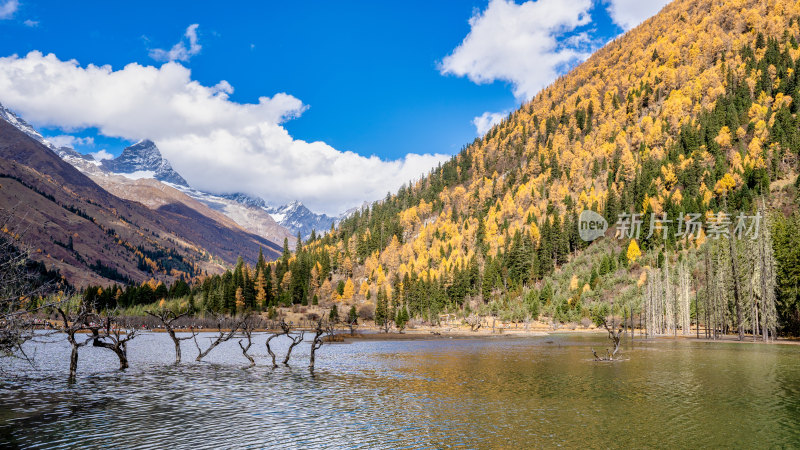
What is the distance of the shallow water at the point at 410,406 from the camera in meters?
26.2

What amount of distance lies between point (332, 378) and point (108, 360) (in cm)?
4127

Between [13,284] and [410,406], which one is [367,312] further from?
[13,284]

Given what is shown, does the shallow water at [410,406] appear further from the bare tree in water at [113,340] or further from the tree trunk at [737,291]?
the tree trunk at [737,291]

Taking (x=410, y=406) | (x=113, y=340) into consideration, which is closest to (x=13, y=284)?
(x=410, y=406)

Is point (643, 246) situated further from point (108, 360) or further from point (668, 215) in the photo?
point (108, 360)

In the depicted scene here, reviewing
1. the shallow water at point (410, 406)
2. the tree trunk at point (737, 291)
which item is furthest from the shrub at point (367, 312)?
the shallow water at point (410, 406)

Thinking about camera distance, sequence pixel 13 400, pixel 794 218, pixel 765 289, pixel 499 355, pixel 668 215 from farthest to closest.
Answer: pixel 668 215
pixel 794 218
pixel 765 289
pixel 499 355
pixel 13 400

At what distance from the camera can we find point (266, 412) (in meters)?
32.9

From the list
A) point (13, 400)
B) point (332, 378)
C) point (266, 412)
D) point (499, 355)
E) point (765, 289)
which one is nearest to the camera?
point (266, 412)

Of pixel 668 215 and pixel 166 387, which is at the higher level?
pixel 668 215

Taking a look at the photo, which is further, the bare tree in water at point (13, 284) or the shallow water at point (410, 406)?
the shallow water at point (410, 406)

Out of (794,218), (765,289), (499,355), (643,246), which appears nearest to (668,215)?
(643,246)

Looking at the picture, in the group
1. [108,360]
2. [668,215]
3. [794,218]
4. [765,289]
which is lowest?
[108,360]

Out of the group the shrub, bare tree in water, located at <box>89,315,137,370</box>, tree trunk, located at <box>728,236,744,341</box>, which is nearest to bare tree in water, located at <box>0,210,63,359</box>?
bare tree in water, located at <box>89,315,137,370</box>
